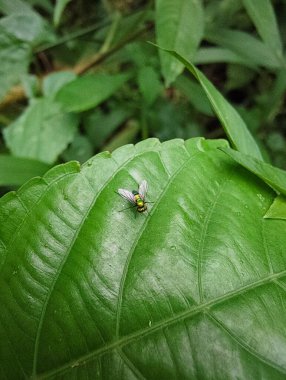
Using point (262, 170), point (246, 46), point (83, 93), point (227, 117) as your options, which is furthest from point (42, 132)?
point (262, 170)

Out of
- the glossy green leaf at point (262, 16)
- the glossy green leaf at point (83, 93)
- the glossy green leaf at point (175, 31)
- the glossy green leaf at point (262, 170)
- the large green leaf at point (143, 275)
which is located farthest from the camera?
the glossy green leaf at point (83, 93)

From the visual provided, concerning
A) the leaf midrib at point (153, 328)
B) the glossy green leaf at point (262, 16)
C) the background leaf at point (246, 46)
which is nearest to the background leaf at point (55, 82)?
the background leaf at point (246, 46)

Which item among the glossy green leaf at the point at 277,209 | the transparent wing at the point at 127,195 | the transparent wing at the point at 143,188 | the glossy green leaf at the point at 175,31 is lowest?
the glossy green leaf at the point at 277,209

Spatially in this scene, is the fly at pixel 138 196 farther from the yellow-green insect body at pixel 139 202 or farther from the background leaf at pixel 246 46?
the background leaf at pixel 246 46

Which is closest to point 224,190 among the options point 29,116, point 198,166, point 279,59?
point 198,166

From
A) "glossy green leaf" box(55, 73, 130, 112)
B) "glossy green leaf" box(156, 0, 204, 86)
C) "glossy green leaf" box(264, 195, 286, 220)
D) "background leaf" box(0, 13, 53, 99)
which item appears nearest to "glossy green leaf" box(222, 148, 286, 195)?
"glossy green leaf" box(264, 195, 286, 220)

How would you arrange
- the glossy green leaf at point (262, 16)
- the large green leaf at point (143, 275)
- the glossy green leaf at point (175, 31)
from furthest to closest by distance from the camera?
1. the glossy green leaf at point (262, 16)
2. the glossy green leaf at point (175, 31)
3. the large green leaf at point (143, 275)
